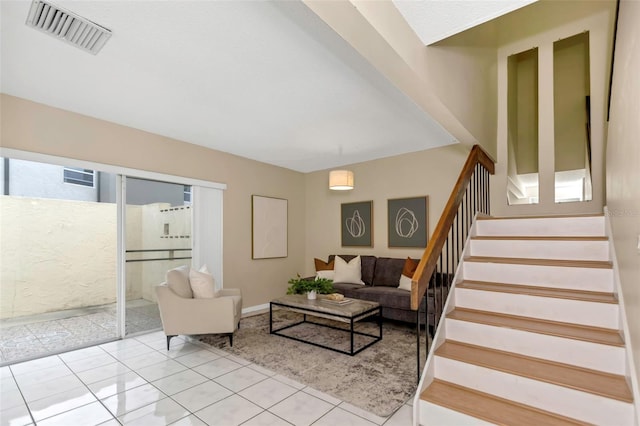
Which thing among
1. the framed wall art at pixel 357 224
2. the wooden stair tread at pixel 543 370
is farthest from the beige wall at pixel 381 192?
the wooden stair tread at pixel 543 370

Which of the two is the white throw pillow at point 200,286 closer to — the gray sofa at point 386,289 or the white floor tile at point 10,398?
the white floor tile at point 10,398

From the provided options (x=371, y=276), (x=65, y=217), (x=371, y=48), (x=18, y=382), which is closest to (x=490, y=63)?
(x=371, y=48)

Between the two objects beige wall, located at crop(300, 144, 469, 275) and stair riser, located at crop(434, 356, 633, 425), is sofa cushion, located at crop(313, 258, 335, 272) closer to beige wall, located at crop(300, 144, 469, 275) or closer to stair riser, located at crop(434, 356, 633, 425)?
beige wall, located at crop(300, 144, 469, 275)

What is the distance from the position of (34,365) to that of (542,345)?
4.44 m

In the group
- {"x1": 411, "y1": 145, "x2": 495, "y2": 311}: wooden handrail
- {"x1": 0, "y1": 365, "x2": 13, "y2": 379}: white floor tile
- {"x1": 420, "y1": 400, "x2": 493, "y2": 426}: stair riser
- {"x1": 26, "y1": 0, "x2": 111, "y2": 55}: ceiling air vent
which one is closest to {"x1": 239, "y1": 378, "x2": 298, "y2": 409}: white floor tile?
{"x1": 420, "y1": 400, "x2": 493, "y2": 426}: stair riser

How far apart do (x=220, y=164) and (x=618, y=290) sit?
4719 millimetres

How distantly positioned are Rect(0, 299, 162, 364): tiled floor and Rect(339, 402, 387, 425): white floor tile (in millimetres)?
2993

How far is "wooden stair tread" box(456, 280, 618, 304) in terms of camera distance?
2223 mm

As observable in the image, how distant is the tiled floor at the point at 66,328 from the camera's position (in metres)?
3.39

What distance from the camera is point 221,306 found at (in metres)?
3.49

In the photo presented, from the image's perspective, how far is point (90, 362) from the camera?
3.18m

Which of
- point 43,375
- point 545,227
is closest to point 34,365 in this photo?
point 43,375

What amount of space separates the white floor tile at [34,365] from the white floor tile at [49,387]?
1.32 ft

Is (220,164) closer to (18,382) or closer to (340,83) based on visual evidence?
(340,83)
